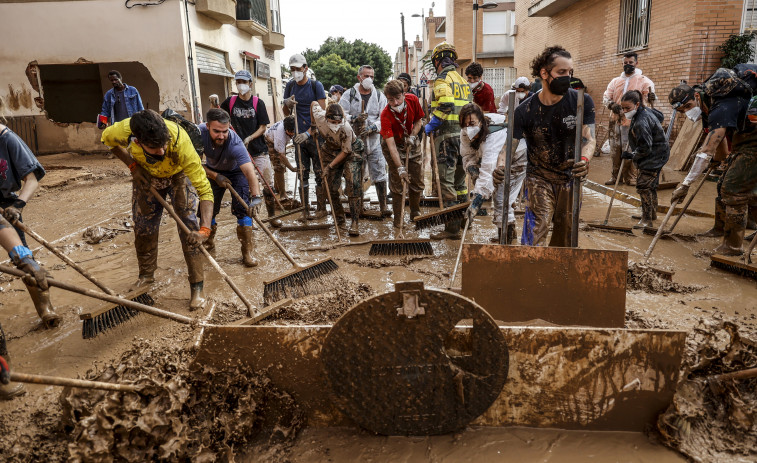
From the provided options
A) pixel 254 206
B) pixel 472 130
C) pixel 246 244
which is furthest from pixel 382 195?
pixel 254 206

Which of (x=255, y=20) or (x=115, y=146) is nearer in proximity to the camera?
(x=115, y=146)

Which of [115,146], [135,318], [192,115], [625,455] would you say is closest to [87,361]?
[135,318]

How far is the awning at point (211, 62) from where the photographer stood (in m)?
12.5

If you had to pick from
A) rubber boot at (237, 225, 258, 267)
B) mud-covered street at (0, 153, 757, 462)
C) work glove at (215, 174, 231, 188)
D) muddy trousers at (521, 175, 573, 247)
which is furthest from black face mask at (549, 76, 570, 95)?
rubber boot at (237, 225, 258, 267)

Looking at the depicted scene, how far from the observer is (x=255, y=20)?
1563 cm

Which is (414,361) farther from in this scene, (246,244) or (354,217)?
(354,217)

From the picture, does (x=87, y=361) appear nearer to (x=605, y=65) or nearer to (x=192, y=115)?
(x=192, y=115)

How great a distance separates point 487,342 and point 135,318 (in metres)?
2.79

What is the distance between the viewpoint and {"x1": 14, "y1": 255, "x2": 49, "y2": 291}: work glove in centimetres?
269

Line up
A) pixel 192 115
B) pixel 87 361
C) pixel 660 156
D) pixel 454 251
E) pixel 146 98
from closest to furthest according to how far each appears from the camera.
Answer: pixel 87 361 → pixel 454 251 → pixel 660 156 → pixel 192 115 → pixel 146 98

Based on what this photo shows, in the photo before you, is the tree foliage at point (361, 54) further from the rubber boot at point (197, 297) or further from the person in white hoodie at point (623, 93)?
the rubber boot at point (197, 297)

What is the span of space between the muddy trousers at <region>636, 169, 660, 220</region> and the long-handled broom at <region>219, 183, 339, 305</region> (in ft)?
12.9

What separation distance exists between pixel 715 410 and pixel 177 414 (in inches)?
103

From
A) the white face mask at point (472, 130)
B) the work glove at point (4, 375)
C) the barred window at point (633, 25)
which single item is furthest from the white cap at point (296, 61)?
the barred window at point (633, 25)
